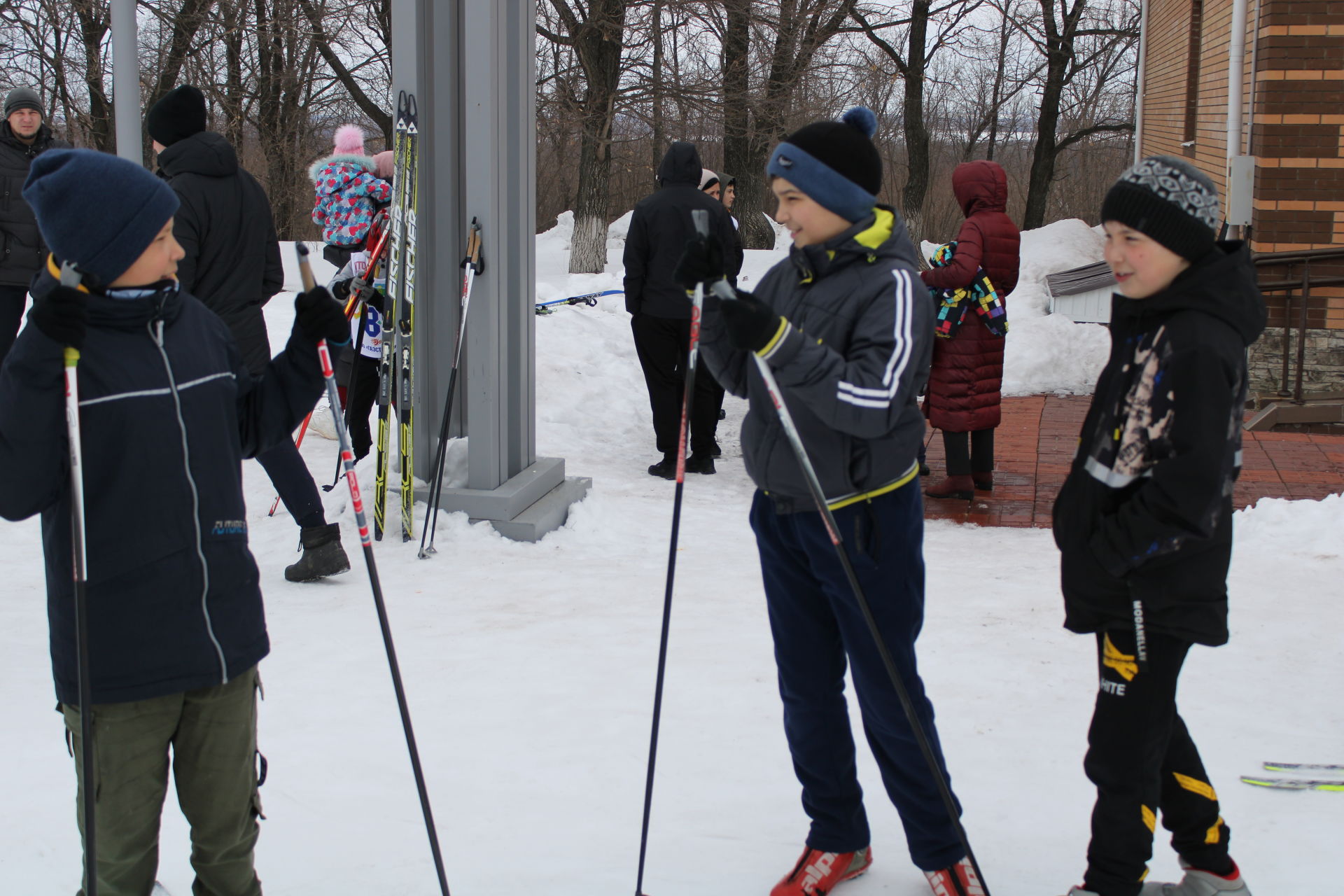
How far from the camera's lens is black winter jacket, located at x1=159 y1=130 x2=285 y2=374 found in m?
4.65

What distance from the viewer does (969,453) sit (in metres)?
6.73

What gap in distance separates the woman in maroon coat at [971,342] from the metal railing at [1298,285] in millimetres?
3525

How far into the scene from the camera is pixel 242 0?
17969 mm

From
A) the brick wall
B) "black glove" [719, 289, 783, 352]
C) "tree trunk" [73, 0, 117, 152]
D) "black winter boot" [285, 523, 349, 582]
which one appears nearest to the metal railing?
the brick wall

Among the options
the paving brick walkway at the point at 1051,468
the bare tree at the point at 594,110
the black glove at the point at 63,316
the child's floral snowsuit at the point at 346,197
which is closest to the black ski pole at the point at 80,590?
the black glove at the point at 63,316

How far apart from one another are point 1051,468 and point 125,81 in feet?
17.5

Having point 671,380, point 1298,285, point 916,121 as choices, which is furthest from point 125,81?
point 916,121

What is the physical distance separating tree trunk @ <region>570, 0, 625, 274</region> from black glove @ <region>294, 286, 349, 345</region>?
44.7 feet

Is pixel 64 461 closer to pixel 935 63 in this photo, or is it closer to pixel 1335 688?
pixel 1335 688

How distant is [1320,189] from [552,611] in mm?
7660

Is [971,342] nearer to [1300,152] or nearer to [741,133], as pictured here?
[1300,152]

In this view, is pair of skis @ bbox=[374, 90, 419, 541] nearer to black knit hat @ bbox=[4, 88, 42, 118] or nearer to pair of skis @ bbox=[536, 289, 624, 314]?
black knit hat @ bbox=[4, 88, 42, 118]

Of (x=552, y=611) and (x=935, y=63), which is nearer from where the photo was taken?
(x=552, y=611)

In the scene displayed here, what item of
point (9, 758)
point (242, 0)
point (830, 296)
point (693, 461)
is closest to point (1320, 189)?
point (693, 461)
